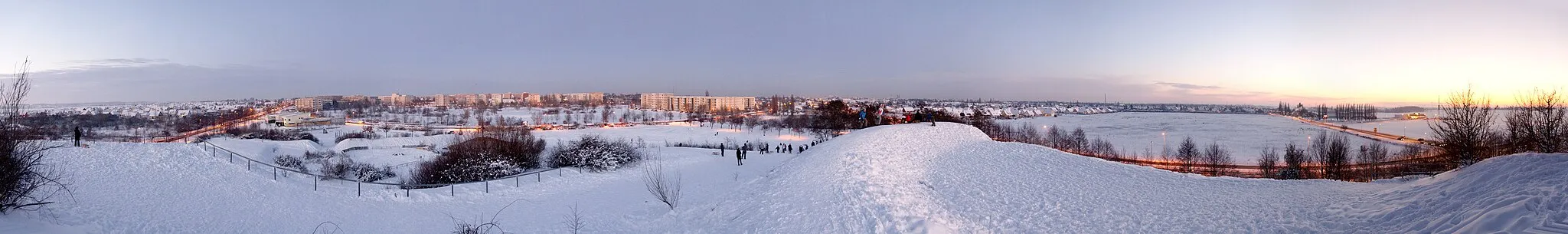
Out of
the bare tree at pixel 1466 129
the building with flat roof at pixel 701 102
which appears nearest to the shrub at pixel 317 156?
the bare tree at pixel 1466 129

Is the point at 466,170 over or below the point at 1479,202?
below

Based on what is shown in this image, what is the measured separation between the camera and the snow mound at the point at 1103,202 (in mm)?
7590

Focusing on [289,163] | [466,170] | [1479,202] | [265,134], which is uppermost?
[1479,202]

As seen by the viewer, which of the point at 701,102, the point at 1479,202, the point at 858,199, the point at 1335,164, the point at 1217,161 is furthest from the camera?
the point at 701,102

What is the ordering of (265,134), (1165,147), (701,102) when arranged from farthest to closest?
(701,102) → (265,134) → (1165,147)

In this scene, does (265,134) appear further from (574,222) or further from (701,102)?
(701,102)

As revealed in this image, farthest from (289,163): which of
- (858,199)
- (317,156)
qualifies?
(858,199)

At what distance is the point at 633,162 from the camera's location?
2372cm

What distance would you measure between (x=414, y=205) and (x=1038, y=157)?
17.7 m

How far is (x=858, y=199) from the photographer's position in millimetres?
10984

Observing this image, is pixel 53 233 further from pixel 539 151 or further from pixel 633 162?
pixel 539 151

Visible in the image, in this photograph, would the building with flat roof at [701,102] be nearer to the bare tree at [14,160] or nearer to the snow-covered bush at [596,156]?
the snow-covered bush at [596,156]

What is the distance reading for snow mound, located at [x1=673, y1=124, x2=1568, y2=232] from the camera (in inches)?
299

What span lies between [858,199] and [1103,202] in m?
4.41
